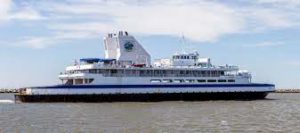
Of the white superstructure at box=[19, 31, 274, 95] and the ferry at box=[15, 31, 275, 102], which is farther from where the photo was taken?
the white superstructure at box=[19, 31, 274, 95]

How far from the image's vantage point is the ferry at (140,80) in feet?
222

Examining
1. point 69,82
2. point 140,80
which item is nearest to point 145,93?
point 140,80

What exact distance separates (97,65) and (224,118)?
31346 millimetres

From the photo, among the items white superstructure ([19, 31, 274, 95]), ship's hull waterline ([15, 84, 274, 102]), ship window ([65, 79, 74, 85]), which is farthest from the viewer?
ship window ([65, 79, 74, 85])

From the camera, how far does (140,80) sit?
237 feet

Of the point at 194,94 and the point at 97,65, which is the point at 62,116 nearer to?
the point at 97,65

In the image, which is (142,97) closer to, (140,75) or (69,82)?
(140,75)

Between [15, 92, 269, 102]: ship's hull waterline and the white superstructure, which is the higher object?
the white superstructure

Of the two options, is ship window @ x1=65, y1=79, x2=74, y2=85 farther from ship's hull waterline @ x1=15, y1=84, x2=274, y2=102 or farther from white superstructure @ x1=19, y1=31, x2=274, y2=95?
ship's hull waterline @ x1=15, y1=84, x2=274, y2=102

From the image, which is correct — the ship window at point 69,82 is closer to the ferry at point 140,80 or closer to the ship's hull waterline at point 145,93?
the ferry at point 140,80

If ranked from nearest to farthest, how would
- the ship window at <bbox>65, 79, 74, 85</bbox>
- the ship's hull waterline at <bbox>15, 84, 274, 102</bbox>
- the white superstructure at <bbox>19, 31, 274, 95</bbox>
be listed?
the ship's hull waterline at <bbox>15, 84, 274, 102</bbox>
the white superstructure at <bbox>19, 31, 274, 95</bbox>
the ship window at <bbox>65, 79, 74, 85</bbox>

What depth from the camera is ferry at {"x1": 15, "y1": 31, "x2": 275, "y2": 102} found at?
67.6 m

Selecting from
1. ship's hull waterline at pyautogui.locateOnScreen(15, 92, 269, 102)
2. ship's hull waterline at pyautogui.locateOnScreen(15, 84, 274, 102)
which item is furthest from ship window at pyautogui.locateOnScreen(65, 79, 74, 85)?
→ ship's hull waterline at pyautogui.locateOnScreen(15, 92, 269, 102)

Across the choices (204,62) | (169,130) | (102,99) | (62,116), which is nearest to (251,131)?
(169,130)
